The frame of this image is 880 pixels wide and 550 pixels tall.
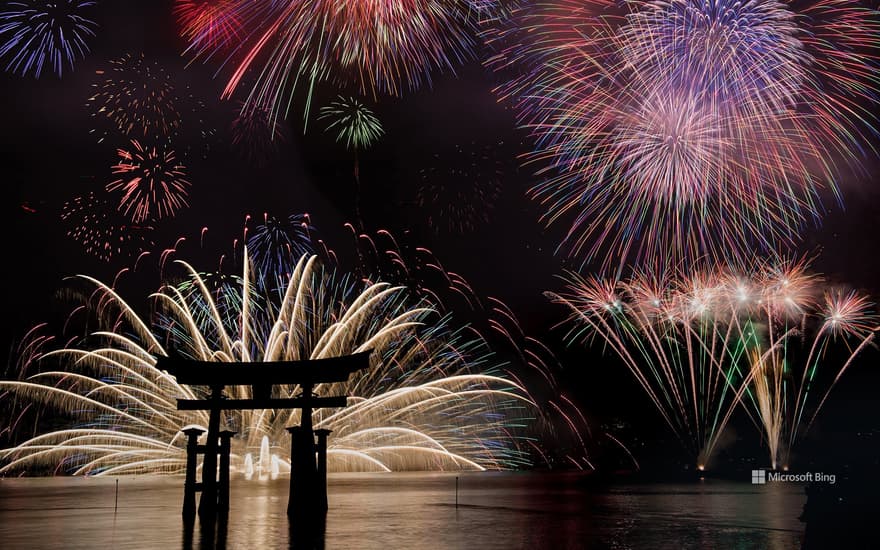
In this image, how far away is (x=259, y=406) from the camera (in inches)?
892

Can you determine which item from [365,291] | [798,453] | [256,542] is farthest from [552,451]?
[256,542]

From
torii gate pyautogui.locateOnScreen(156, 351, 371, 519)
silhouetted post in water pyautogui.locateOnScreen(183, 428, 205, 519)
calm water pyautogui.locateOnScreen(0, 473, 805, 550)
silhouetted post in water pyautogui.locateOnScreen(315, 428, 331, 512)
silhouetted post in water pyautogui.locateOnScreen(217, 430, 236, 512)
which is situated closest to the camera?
calm water pyautogui.locateOnScreen(0, 473, 805, 550)

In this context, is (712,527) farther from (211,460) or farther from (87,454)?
(87,454)

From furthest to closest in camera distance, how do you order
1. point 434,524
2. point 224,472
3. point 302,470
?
1. point 224,472
2. point 302,470
3. point 434,524

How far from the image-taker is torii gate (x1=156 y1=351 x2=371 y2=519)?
858 inches

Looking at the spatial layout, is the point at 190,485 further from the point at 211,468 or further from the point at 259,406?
the point at 259,406

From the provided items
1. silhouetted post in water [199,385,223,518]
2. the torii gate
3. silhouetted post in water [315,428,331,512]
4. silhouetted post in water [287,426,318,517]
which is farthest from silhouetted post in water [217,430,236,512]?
silhouetted post in water [315,428,331,512]

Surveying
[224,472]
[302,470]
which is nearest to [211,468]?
[224,472]

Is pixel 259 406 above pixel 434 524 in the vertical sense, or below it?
above

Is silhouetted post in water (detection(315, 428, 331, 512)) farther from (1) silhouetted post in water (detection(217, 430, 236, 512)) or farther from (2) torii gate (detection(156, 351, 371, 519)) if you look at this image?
(1) silhouetted post in water (detection(217, 430, 236, 512))

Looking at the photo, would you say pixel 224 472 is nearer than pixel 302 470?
No

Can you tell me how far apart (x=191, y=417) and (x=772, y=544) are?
43.8 metres

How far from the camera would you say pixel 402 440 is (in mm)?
59906

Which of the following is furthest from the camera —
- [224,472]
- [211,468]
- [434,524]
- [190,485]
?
[224,472]
